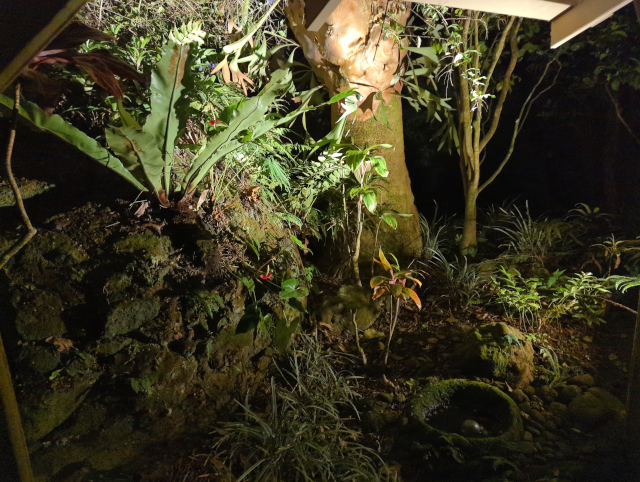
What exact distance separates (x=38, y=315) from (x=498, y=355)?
2.49 m

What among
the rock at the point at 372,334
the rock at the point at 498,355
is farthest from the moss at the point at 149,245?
the rock at the point at 498,355

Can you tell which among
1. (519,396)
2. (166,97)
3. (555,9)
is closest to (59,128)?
(166,97)

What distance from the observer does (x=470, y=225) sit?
4207mm

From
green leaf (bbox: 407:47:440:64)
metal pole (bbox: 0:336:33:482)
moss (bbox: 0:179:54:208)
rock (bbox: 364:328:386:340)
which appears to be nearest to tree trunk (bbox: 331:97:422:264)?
green leaf (bbox: 407:47:440:64)

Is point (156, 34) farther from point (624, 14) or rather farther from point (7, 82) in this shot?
point (624, 14)

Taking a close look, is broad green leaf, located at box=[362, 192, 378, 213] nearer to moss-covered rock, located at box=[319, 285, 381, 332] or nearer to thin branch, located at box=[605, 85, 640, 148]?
moss-covered rock, located at box=[319, 285, 381, 332]

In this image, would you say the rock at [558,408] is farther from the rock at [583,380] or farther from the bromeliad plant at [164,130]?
the bromeliad plant at [164,130]

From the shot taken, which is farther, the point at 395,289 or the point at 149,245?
the point at 395,289

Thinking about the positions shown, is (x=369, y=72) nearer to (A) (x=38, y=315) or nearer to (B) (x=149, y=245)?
(B) (x=149, y=245)

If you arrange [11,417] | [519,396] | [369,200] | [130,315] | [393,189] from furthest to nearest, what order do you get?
[393,189] → [369,200] → [519,396] → [130,315] → [11,417]

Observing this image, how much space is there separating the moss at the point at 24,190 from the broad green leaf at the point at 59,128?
56 centimetres

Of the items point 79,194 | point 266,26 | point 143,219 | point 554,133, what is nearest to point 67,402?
point 143,219

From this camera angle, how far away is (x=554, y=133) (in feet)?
18.7

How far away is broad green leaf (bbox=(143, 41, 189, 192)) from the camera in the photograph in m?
2.33
